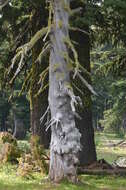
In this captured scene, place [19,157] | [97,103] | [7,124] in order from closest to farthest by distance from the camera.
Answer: [19,157] < [7,124] < [97,103]

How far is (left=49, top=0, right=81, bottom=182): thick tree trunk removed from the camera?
12.3m

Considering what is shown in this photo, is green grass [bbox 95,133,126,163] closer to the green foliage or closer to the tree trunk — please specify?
the tree trunk

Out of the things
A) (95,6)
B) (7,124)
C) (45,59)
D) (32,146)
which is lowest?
(7,124)

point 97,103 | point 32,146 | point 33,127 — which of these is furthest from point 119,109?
point 32,146

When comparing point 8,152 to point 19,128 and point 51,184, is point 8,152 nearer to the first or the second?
point 51,184

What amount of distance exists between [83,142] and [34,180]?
12.3ft

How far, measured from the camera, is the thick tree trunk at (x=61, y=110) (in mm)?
12281

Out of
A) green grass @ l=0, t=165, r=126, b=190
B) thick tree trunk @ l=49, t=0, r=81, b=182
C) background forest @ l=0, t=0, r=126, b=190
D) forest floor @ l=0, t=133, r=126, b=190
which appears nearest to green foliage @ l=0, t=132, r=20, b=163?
background forest @ l=0, t=0, r=126, b=190

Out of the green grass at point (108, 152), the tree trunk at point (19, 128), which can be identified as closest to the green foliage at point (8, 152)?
the green grass at point (108, 152)

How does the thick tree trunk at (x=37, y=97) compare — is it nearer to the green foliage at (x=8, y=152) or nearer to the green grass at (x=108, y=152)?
the green foliage at (x=8, y=152)

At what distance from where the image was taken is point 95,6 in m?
14.2

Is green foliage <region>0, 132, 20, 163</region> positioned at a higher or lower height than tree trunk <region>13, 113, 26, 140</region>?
higher

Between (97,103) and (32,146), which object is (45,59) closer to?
(32,146)

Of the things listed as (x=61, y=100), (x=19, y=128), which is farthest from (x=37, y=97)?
(x=19, y=128)
